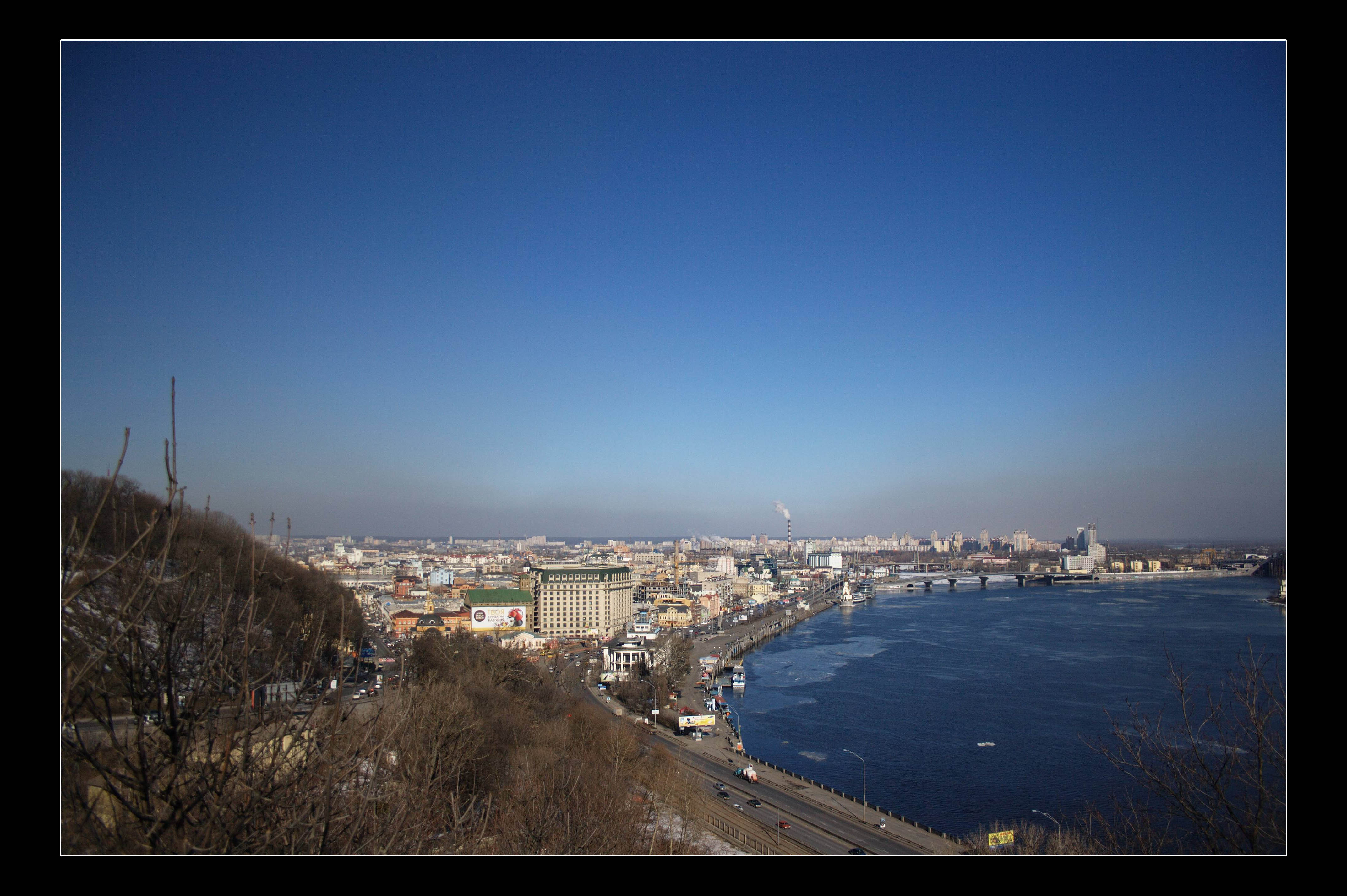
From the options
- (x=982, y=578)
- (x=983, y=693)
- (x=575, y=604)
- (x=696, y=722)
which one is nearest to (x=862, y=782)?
(x=696, y=722)

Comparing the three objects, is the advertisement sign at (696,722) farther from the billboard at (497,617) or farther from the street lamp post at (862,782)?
the billboard at (497,617)

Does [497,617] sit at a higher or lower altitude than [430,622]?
lower

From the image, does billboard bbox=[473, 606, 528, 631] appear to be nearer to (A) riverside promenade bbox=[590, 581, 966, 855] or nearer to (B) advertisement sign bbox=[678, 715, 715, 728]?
(A) riverside promenade bbox=[590, 581, 966, 855]

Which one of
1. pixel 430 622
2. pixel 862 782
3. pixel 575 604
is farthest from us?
pixel 575 604

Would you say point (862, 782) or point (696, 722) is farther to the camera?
point (696, 722)

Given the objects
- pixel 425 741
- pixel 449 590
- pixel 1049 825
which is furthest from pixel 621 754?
pixel 449 590

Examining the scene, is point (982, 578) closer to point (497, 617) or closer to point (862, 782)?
point (497, 617)

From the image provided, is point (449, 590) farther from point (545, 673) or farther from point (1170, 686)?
point (1170, 686)

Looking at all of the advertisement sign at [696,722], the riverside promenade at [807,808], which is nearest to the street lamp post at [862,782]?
the riverside promenade at [807,808]
